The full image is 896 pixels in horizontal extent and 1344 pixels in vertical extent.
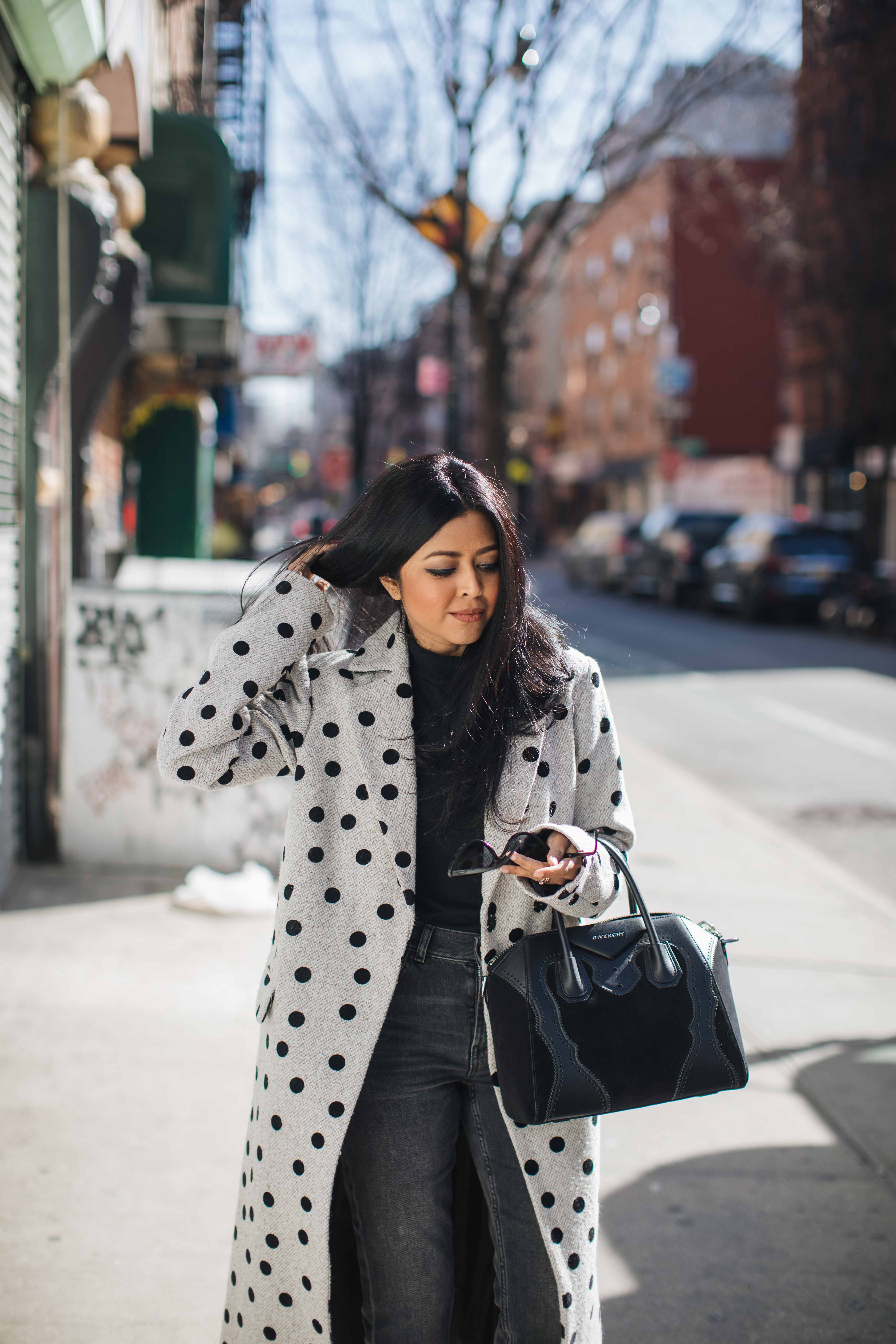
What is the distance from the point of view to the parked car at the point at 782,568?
21.9 m

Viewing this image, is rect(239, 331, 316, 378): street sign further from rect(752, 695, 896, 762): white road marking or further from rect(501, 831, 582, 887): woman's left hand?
rect(501, 831, 582, 887): woman's left hand

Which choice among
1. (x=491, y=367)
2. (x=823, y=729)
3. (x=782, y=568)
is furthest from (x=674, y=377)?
(x=823, y=729)

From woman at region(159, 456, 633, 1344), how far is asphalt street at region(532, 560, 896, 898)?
37 centimetres

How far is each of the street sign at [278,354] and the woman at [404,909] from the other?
53.1 feet

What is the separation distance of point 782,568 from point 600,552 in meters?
10.0

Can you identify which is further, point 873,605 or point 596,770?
point 873,605

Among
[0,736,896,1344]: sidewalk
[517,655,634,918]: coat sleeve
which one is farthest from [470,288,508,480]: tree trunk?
[517,655,634,918]: coat sleeve

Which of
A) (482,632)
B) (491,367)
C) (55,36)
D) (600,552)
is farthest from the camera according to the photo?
(600,552)

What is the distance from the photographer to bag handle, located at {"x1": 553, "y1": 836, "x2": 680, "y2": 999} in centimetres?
200

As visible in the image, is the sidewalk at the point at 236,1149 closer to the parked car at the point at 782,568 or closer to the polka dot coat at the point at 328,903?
the polka dot coat at the point at 328,903

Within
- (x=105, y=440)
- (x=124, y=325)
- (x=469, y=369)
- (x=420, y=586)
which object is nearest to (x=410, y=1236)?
(x=420, y=586)

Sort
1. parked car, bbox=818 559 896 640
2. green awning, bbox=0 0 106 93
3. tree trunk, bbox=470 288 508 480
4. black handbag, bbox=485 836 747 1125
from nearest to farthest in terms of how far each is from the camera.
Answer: black handbag, bbox=485 836 747 1125, green awning, bbox=0 0 106 93, tree trunk, bbox=470 288 508 480, parked car, bbox=818 559 896 640

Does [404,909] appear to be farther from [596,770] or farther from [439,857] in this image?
[596,770]

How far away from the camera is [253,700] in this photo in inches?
86.4
